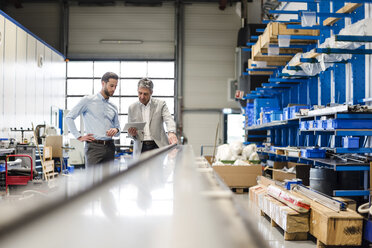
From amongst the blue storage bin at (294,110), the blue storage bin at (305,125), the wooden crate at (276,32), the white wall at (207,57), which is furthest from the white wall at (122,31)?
the blue storage bin at (305,125)

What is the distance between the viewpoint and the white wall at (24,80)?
26.9 ft

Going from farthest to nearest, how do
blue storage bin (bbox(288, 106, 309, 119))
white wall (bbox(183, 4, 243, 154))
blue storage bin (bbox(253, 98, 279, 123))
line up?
white wall (bbox(183, 4, 243, 154)), blue storage bin (bbox(253, 98, 279, 123)), blue storage bin (bbox(288, 106, 309, 119))

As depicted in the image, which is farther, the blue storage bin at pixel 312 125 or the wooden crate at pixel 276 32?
the wooden crate at pixel 276 32

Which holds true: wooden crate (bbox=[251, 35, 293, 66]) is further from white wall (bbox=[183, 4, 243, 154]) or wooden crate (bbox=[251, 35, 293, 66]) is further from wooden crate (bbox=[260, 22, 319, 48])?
white wall (bbox=[183, 4, 243, 154])

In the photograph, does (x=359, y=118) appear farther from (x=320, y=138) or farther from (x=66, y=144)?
(x=66, y=144)

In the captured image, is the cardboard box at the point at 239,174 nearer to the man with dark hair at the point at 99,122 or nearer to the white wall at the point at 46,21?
the man with dark hair at the point at 99,122

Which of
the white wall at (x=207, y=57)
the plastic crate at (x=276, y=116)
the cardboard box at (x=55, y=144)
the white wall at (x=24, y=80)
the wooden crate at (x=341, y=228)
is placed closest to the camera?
the wooden crate at (x=341, y=228)

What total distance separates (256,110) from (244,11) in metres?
6.25

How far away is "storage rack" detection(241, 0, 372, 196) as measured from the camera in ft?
11.5

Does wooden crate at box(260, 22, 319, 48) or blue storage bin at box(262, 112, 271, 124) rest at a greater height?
wooden crate at box(260, 22, 319, 48)

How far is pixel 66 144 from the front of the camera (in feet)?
36.9

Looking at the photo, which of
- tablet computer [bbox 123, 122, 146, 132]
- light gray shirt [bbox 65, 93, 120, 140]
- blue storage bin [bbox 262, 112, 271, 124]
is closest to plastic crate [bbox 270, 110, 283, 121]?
blue storage bin [bbox 262, 112, 271, 124]

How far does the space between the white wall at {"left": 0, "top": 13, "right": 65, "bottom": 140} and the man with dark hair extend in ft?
18.3

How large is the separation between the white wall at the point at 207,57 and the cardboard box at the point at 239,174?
6.14m
